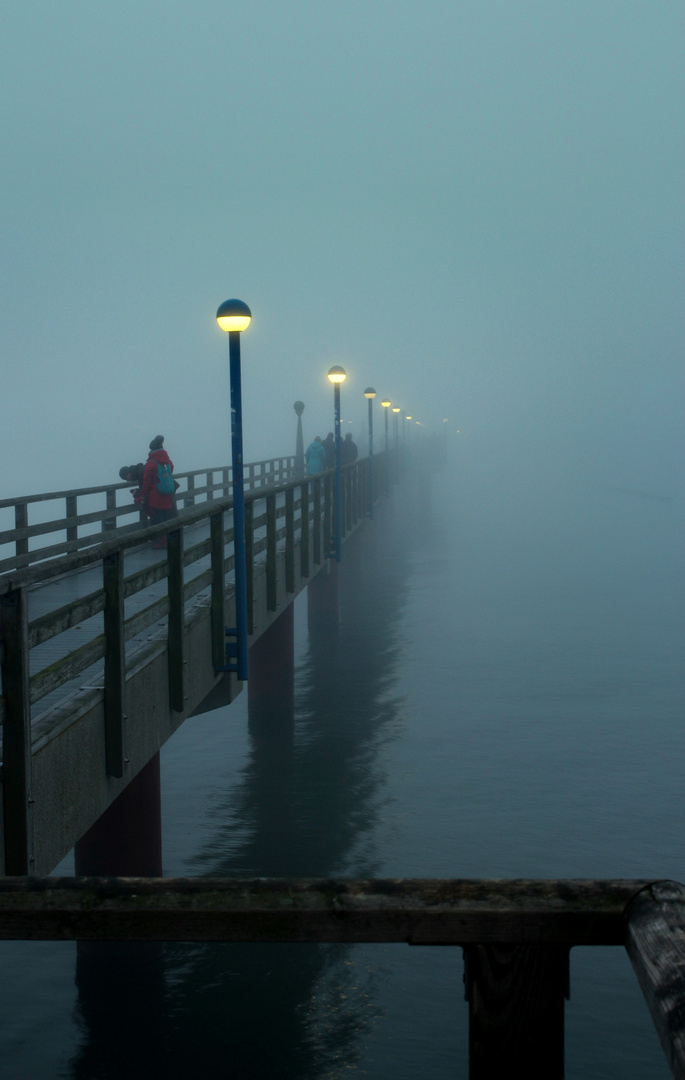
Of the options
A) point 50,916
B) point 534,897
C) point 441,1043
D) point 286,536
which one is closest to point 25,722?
point 50,916

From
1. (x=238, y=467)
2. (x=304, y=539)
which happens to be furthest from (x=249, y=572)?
(x=304, y=539)

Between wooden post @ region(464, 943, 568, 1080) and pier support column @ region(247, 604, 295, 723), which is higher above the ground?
wooden post @ region(464, 943, 568, 1080)

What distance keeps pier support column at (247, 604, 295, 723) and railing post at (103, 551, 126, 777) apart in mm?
14317

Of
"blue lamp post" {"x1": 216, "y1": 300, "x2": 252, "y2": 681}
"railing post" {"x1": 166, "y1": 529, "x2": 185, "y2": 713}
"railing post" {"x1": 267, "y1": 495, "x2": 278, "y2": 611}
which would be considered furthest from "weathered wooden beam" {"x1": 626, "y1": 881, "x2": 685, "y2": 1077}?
"railing post" {"x1": 267, "y1": 495, "x2": 278, "y2": 611}

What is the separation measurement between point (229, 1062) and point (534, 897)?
843 cm

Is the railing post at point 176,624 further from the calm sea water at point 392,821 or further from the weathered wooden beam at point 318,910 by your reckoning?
the weathered wooden beam at point 318,910

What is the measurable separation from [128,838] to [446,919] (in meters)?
8.01

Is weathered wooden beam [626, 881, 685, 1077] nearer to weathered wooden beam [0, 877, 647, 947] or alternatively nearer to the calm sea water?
weathered wooden beam [0, 877, 647, 947]

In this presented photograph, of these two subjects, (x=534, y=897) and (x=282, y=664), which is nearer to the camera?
(x=534, y=897)

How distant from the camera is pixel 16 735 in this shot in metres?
5.11

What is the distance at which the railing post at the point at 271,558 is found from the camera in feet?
45.1

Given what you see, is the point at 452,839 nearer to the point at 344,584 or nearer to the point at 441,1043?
the point at 441,1043

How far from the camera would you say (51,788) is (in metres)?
5.70

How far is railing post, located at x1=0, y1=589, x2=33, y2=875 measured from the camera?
16.4 ft
